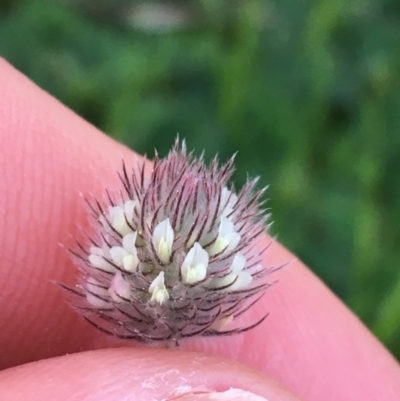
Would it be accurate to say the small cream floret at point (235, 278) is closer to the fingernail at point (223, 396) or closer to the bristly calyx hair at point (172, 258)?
the bristly calyx hair at point (172, 258)

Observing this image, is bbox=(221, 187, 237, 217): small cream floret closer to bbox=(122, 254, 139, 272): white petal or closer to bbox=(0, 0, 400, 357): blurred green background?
bbox=(122, 254, 139, 272): white petal

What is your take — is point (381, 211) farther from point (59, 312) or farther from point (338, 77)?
point (59, 312)

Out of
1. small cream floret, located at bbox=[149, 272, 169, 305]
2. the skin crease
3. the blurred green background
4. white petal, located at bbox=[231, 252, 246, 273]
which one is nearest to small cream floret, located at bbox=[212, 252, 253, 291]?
white petal, located at bbox=[231, 252, 246, 273]

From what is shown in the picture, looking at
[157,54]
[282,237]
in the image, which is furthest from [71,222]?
[157,54]

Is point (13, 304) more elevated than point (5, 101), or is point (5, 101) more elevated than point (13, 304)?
point (5, 101)

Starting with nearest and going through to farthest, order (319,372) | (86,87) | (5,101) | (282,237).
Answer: (5,101) → (319,372) → (282,237) → (86,87)

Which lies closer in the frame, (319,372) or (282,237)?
(319,372)
